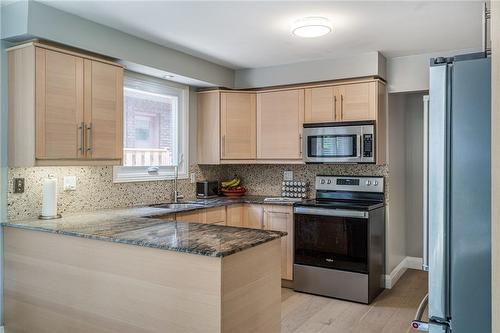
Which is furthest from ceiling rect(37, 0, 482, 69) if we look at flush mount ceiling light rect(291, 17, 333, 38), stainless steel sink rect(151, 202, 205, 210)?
stainless steel sink rect(151, 202, 205, 210)

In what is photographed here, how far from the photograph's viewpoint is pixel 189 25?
123 inches

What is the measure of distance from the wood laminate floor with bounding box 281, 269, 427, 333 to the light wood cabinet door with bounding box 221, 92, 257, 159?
1.61m

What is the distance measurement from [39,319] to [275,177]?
9.80ft

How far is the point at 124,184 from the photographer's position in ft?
12.2

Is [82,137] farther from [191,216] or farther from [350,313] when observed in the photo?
[350,313]

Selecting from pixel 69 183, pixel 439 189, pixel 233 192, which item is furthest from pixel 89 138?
pixel 439 189

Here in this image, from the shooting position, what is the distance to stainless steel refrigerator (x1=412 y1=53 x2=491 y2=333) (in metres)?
1.40

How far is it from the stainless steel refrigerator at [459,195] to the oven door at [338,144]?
7.91ft

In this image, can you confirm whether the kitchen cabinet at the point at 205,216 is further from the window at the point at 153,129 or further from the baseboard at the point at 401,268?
the baseboard at the point at 401,268

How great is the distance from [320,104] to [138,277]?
2.78 m

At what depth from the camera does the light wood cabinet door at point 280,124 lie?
172 inches

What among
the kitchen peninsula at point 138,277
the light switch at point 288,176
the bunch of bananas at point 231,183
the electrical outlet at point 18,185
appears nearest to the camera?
the kitchen peninsula at point 138,277

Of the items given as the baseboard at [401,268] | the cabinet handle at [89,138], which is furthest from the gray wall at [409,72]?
the cabinet handle at [89,138]

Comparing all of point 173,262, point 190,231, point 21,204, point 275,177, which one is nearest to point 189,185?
point 275,177
